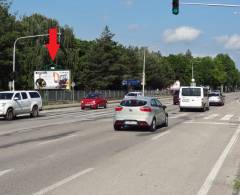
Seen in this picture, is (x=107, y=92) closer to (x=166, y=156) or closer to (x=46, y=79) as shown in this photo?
(x=46, y=79)

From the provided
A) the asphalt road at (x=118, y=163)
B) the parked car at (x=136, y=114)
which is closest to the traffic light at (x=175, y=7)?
the parked car at (x=136, y=114)

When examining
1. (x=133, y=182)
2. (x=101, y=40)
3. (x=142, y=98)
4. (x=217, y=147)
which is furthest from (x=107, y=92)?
(x=133, y=182)

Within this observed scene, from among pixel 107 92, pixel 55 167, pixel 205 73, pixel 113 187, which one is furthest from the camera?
pixel 205 73

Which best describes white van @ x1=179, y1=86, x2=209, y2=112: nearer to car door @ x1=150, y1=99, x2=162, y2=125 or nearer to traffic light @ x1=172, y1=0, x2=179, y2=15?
traffic light @ x1=172, y1=0, x2=179, y2=15

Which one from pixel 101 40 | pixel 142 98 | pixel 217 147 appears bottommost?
pixel 217 147

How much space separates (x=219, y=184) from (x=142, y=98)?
41.3ft

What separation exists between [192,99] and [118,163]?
28.4m

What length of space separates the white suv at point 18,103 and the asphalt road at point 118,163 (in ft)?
34.3

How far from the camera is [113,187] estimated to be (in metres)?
8.78

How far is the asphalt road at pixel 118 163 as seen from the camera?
8.84 metres

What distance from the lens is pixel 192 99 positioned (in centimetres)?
3956

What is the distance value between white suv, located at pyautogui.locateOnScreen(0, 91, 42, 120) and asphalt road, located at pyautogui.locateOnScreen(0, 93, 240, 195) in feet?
34.3

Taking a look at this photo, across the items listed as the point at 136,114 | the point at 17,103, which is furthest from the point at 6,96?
the point at 136,114

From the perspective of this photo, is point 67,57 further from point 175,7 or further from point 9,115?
point 175,7
